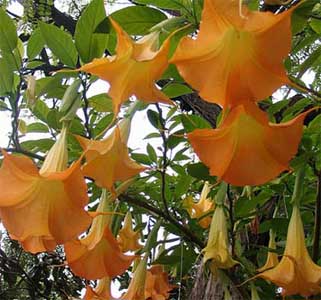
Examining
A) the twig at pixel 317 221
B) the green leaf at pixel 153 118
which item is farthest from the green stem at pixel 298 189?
the green leaf at pixel 153 118

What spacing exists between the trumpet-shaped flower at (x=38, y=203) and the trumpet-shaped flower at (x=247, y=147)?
0.48ft

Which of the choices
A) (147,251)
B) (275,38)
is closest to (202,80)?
(275,38)

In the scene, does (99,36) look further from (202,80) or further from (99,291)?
(99,291)

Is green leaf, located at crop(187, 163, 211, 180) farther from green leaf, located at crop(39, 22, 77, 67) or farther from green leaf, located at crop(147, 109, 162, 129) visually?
green leaf, located at crop(39, 22, 77, 67)

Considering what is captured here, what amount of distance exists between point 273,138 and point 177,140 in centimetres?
59

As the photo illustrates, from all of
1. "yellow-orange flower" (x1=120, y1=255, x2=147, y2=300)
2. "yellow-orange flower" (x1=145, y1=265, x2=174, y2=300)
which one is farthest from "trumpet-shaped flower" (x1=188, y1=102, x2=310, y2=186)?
"yellow-orange flower" (x1=145, y1=265, x2=174, y2=300)

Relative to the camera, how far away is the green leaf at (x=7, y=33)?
0.95m

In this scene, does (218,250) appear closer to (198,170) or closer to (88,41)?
(198,170)

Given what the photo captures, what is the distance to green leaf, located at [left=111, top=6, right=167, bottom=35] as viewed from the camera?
863mm

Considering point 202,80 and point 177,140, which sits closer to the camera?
point 202,80

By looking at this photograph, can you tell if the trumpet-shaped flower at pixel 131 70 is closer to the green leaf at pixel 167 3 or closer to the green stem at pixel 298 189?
the green leaf at pixel 167 3

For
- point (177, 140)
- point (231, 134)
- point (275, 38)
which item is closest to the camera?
point (275, 38)

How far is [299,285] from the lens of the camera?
0.92m

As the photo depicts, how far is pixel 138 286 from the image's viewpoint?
112cm
